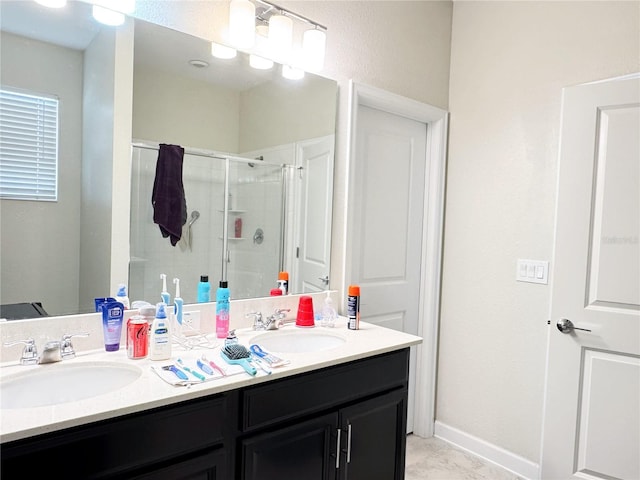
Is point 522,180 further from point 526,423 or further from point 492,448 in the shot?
point 492,448

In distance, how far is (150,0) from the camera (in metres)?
1.54

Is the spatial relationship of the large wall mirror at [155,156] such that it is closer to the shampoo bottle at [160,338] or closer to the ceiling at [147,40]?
the ceiling at [147,40]

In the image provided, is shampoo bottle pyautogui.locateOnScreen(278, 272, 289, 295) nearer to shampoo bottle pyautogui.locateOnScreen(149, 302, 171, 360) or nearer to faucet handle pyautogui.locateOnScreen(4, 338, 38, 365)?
shampoo bottle pyautogui.locateOnScreen(149, 302, 171, 360)

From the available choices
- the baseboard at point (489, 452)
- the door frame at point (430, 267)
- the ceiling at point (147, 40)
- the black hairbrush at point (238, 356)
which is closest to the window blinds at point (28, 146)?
the ceiling at point (147, 40)

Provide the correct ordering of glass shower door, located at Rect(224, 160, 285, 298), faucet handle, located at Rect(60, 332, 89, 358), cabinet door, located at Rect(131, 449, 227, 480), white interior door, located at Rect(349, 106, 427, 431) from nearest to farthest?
cabinet door, located at Rect(131, 449, 227, 480)
faucet handle, located at Rect(60, 332, 89, 358)
glass shower door, located at Rect(224, 160, 285, 298)
white interior door, located at Rect(349, 106, 427, 431)

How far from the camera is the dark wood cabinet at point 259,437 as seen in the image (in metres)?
0.98

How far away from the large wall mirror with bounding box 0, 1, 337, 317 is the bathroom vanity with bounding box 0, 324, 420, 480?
0.49 m

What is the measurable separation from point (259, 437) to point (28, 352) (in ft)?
2.43

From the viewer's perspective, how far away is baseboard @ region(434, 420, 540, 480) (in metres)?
2.23

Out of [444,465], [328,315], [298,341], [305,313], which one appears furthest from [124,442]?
[444,465]

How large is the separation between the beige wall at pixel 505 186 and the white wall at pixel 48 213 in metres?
2.02

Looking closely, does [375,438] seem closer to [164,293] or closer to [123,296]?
[164,293]

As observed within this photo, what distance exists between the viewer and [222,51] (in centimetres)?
174

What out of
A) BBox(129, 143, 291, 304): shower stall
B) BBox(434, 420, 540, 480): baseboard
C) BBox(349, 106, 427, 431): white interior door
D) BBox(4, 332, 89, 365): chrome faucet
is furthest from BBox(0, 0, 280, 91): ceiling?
BBox(434, 420, 540, 480): baseboard
